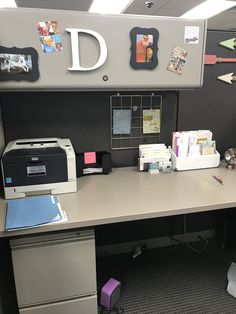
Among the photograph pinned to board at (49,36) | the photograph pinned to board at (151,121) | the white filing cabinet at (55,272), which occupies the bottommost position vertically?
the white filing cabinet at (55,272)

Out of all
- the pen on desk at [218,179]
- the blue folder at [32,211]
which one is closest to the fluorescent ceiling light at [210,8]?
the pen on desk at [218,179]

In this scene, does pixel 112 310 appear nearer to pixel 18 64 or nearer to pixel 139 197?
pixel 139 197

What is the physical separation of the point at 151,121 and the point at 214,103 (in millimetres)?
476

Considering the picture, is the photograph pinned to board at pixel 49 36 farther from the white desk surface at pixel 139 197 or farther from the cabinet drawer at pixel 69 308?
the cabinet drawer at pixel 69 308

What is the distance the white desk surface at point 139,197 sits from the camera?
106cm

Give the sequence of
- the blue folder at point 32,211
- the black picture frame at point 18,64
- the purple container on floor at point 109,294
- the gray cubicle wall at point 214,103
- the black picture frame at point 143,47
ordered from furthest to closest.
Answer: the gray cubicle wall at point 214,103 → the purple container on floor at point 109,294 → the black picture frame at point 143,47 → the black picture frame at point 18,64 → the blue folder at point 32,211

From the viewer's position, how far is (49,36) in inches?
45.6

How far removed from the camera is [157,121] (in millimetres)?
1702

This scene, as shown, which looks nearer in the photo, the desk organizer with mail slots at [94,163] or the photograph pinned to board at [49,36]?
the photograph pinned to board at [49,36]

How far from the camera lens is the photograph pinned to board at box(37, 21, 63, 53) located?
3.76ft

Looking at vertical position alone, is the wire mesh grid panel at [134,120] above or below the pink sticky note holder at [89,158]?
above

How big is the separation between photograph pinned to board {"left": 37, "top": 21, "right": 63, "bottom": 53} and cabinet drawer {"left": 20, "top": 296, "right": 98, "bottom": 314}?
1173 mm

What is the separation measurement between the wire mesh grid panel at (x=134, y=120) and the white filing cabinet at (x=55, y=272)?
75cm

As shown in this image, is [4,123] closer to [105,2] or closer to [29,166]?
[29,166]
